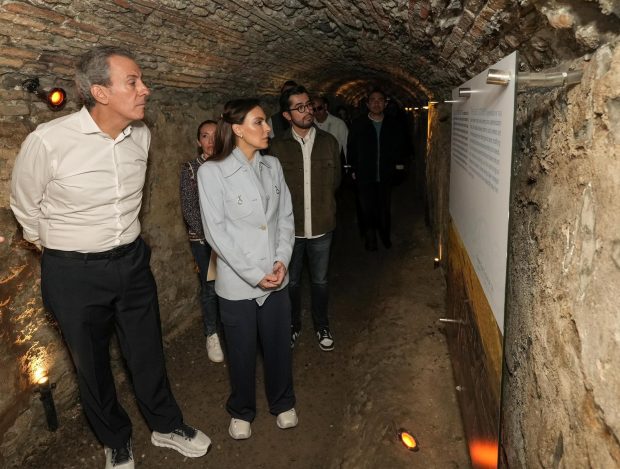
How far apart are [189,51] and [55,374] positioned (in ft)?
7.97

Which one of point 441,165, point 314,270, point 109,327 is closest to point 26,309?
point 109,327

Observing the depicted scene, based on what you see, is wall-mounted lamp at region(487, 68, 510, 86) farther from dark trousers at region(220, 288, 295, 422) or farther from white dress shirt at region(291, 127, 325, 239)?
white dress shirt at region(291, 127, 325, 239)

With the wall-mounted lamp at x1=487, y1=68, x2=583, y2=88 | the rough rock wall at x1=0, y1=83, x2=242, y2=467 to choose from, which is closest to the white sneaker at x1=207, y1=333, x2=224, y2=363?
the rough rock wall at x1=0, y1=83, x2=242, y2=467

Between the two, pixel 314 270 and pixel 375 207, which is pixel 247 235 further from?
pixel 375 207

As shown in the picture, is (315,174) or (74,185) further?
(315,174)

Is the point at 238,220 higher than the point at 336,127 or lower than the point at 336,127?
lower

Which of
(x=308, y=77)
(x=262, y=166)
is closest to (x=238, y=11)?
(x=262, y=166)

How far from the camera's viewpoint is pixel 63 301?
233cm

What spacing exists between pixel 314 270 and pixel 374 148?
2.05 metres

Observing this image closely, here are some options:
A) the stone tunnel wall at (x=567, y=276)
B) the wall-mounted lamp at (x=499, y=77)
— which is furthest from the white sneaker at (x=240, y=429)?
the wall-mounted lamp at (x=499, y=77)

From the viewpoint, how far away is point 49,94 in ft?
8.79

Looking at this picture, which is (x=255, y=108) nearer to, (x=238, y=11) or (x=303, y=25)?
(x=238, y=11)

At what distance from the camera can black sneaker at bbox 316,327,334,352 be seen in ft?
12.9

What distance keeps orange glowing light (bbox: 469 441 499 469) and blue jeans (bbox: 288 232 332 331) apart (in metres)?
1.77
